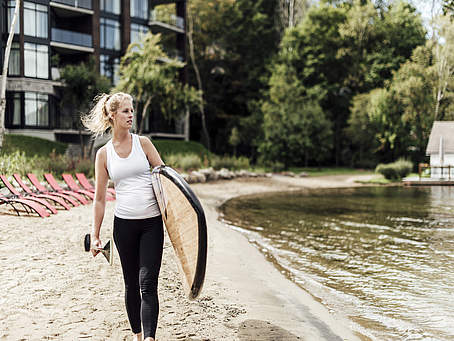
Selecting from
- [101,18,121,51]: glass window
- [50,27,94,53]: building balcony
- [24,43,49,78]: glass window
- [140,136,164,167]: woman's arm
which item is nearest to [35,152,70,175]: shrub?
[24,43,49,78]: glass window

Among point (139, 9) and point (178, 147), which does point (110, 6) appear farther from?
point (178, 147)

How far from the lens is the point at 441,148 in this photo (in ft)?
112

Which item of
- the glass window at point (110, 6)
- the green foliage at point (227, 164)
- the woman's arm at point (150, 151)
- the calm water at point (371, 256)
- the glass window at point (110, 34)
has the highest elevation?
the glass window at point (110, 6)

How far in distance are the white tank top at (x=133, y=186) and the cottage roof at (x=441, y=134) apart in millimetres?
36117

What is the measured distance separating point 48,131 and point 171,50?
47.8ft

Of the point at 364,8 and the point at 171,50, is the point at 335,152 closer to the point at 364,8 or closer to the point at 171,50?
the point at 364,8

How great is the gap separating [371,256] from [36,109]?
29120 millimetres

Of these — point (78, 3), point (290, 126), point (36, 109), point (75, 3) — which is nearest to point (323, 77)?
point (290, 126)

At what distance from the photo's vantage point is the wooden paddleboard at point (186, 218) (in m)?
3.70

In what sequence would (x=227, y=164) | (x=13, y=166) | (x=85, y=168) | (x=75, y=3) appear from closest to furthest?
(x=13, y=166)
(x=85, y=168)
(x=227, y=164)
(x=75, y=3)

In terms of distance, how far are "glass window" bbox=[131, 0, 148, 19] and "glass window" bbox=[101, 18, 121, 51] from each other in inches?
77.9

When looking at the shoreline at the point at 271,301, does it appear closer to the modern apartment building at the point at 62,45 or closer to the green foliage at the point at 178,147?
the green foliage at the point at 178,147

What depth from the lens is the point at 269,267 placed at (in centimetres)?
833

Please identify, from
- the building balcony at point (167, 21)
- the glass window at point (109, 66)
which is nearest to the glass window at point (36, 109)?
the glass window at point (109, 66)
